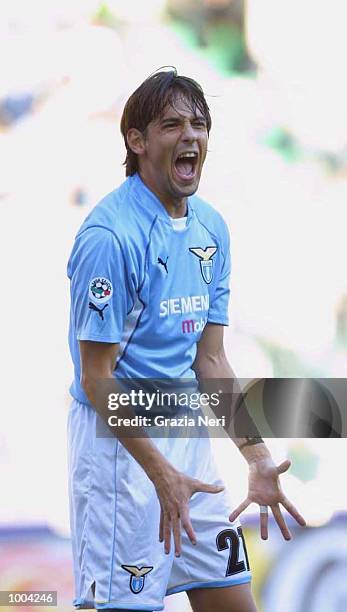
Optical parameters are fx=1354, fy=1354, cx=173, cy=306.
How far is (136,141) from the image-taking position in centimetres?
326

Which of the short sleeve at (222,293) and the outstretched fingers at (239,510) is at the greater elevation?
the short sleeve at (222,293)

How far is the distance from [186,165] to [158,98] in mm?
172

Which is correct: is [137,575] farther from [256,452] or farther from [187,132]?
[187,132]

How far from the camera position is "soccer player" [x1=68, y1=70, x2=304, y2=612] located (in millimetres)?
3021

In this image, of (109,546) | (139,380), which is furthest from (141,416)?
(109,546)

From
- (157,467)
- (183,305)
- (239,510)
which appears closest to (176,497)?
(157,467)

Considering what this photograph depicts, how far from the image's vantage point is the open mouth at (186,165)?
3.19 metres

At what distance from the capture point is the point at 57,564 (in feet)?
14.0

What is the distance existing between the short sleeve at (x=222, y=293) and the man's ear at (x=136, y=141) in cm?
29

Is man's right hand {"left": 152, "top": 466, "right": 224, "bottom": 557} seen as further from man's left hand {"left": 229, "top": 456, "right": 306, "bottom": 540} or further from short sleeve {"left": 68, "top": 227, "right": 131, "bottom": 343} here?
short sleeve {"left": 68, "top": 227, "right": 131, "bottom": 343}

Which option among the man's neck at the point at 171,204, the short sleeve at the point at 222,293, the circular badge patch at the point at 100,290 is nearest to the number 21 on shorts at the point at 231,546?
the short sleeve at the point at 222,293

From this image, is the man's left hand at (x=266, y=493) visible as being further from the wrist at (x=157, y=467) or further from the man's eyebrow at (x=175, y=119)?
the man's eyebrow at (x=175, y=119)

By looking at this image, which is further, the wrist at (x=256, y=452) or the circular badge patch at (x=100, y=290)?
the wrist at (x=256, y=452)

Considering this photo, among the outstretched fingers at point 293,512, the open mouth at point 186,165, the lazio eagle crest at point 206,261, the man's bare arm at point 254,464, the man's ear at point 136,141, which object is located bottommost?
the outstretched fingers at point 293,512
